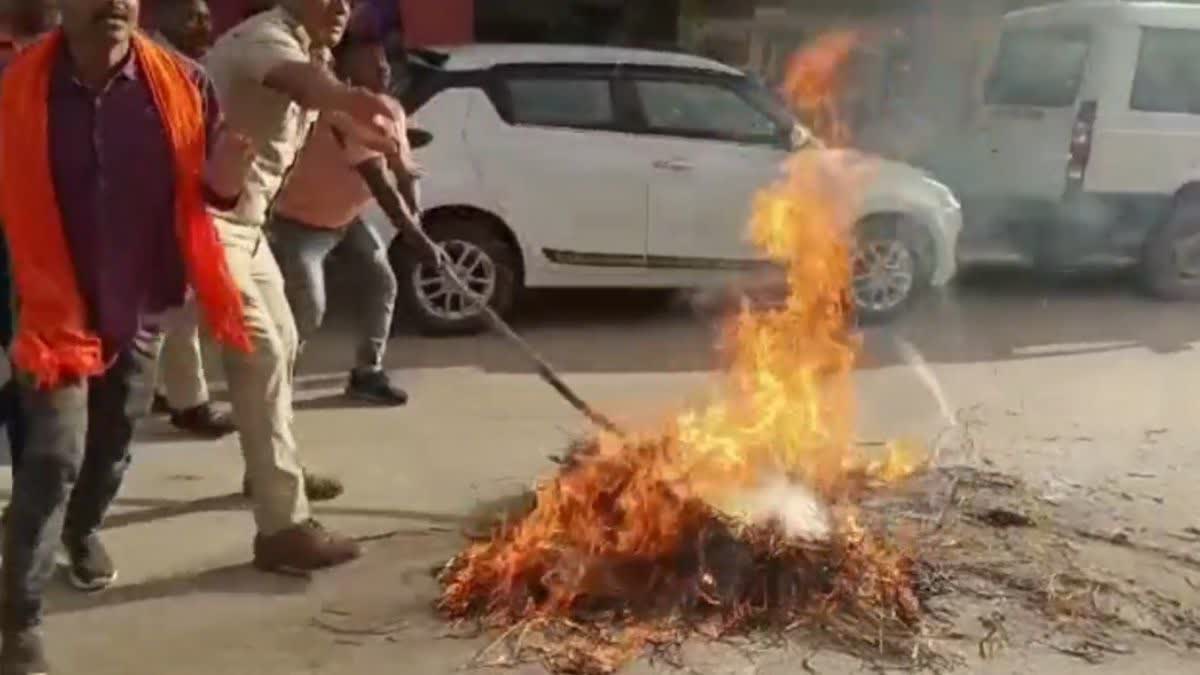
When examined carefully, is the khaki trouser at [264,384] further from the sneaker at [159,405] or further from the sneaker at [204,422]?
the sneaker at [159,405]

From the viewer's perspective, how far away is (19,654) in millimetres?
4168

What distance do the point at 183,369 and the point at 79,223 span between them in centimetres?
274

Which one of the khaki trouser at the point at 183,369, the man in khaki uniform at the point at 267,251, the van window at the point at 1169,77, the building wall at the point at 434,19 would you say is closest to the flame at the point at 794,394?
the man in khaki uniform at the point at 267,251

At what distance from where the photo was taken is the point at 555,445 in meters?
6.75

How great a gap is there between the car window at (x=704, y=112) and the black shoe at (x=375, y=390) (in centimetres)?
292

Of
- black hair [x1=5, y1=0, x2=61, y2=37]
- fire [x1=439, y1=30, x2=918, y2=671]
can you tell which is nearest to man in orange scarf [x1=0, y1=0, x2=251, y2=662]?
black hair [x1=5, y1=0, x2=61, y2=37]

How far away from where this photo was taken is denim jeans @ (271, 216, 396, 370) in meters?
6.71

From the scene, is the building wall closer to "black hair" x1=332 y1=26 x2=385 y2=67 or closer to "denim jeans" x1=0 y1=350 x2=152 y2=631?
"black hair" x1=332 y1=26 x2=385 y2=67

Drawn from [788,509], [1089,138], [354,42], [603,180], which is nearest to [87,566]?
[788,509]

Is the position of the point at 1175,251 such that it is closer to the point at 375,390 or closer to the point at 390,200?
the point at 375,390

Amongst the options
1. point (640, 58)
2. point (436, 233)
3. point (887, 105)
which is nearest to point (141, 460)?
point (436, 233)

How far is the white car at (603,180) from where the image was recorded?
30.8ft

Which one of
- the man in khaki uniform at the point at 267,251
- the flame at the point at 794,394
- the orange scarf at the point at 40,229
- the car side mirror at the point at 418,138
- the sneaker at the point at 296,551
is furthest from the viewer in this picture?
the car side mirror at the point at 418,138

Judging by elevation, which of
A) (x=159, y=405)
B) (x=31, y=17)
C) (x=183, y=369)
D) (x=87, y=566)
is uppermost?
(x=31, y=17)
